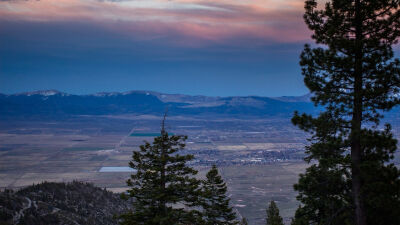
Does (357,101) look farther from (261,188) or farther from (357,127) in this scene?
(261,188)

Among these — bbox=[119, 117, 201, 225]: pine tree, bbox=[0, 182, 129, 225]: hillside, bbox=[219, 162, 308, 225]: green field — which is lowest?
bbox=[219, 162, 308, 225]: green field

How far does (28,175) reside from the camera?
13300cm

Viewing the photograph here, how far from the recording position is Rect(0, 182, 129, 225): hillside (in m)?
44.7

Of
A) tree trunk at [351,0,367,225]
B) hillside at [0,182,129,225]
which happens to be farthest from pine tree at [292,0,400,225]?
hillside at [0,182,129,225]

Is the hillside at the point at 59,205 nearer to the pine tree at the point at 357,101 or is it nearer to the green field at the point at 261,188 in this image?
the pine tree at the point at 357,101

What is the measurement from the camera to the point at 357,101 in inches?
588

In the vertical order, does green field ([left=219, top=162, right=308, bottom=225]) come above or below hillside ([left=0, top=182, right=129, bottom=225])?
below

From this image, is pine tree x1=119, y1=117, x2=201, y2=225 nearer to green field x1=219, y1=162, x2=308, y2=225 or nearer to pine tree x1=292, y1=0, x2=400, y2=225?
pine tree x1=292, y1=0, x2=400, y2=225

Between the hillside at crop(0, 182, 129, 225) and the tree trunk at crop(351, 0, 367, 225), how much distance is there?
26.7 meters

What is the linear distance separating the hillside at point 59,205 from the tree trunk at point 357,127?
87.5 ft

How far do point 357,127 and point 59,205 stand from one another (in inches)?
1899

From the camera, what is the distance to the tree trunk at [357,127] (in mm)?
14625

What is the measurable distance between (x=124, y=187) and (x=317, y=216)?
100 metres

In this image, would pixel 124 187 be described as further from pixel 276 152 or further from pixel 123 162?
pixel 276 152
